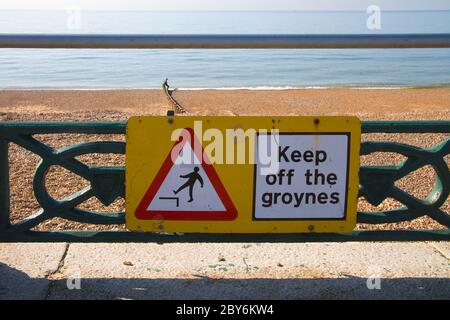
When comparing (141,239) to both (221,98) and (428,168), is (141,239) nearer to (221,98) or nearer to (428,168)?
(428,168)

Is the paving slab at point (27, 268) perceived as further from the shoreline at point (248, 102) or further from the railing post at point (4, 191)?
the shoreline at point (248, 102)

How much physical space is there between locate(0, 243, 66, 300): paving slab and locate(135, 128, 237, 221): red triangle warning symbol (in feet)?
2.35

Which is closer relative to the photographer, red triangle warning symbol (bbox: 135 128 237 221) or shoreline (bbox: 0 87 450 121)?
red triangle warning symbol (bbox: 135 128 237 221)

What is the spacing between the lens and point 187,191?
3209 mm

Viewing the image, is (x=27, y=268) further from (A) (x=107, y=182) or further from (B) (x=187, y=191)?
(B) (x=187, y=191)

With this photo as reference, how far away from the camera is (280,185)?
10.6 feet

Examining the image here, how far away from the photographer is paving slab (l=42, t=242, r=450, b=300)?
3490 mm

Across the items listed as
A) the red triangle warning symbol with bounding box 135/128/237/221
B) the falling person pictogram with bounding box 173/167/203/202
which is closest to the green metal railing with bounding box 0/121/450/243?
the red triangle warning symbol with bounding box 135/128/237/221

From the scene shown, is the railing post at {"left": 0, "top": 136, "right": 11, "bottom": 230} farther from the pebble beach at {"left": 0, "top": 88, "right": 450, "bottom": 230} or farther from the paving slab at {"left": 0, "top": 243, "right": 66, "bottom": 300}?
the pebble beach at {"left": 0, "top": 88, "right": 450, "bottom": 230}

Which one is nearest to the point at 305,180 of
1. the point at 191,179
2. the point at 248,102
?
the point at 191,179

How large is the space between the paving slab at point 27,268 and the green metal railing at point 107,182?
31cm

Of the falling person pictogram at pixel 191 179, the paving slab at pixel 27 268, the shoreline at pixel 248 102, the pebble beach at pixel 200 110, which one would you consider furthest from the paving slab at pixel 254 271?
the shoreline at pixel 248 102

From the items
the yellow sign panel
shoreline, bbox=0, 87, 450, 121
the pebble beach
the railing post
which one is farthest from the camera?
shoreline, bbox=0, 87, 450, 121

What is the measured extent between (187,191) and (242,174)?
0.88 ft
